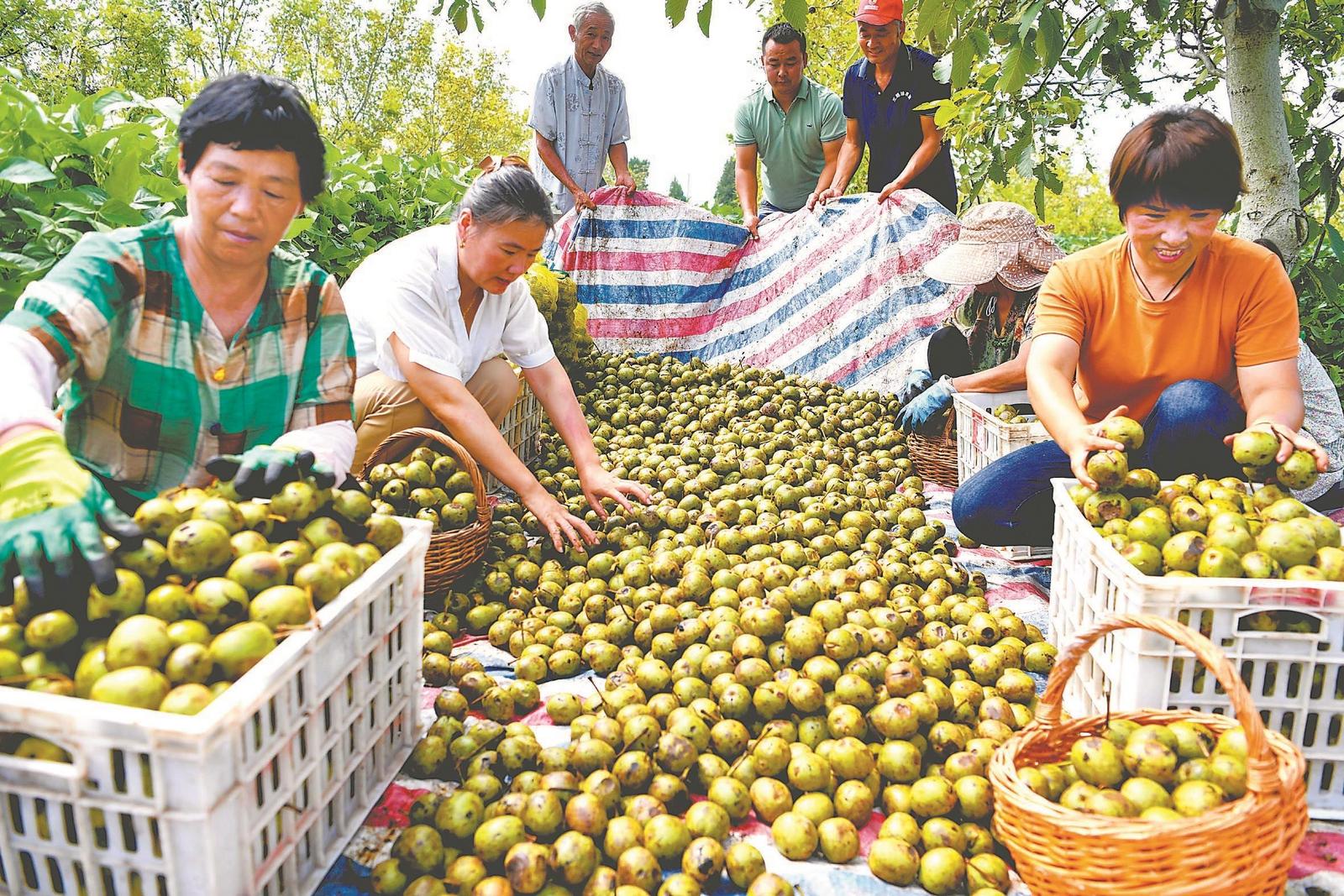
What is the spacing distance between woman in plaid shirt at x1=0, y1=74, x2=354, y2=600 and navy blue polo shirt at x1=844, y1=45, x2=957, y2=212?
5378 millimetres

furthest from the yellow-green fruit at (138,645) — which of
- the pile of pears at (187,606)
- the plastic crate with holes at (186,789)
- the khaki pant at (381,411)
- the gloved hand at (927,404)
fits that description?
the gloved hand at (927,404)

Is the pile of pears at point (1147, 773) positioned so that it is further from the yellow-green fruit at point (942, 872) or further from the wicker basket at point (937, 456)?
the wicker basket at point (937, 456)

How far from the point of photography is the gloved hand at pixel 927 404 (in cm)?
509

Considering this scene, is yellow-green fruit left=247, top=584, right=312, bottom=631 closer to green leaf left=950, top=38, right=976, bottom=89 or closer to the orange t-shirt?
green leaf left=950, top=38, right=976, bottom=89

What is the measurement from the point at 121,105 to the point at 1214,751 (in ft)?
17.4

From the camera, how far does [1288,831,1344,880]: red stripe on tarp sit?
2.18 meters

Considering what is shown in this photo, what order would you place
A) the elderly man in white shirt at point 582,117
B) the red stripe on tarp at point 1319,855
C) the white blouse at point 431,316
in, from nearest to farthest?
the red stripe on tarp at point 1319,855
the white blouse at point 431,316
the elderly man in white shirt at point 582,117

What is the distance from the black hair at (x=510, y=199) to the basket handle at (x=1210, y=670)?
8.09ft

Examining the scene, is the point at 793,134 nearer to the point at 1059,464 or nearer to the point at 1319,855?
the point at 1059,464

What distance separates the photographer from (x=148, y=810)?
157cm

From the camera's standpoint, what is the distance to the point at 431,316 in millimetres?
3844

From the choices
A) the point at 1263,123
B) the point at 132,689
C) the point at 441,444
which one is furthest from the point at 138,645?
Answer: the point at 1263,123

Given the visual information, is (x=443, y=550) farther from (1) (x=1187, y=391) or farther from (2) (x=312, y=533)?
(1) (x=1187, y=391)

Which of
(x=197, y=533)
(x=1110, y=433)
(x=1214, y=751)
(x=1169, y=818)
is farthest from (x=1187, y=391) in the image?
(x=197, y=533)
